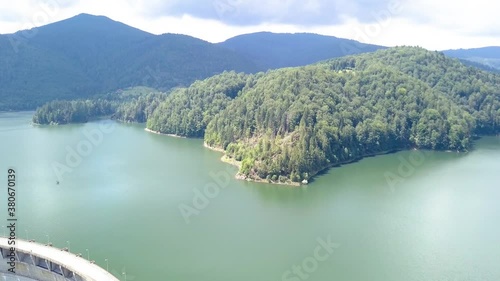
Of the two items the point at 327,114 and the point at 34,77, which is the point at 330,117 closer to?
the point at 327,114

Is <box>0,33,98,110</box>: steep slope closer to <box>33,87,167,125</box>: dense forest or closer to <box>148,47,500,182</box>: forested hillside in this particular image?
<box>33,87,167,125</box>: dense forest

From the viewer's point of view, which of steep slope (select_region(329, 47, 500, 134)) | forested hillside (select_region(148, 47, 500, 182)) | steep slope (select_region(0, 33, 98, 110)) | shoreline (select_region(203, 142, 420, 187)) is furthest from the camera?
steep slope (select_region(0, 33, 98, 110))

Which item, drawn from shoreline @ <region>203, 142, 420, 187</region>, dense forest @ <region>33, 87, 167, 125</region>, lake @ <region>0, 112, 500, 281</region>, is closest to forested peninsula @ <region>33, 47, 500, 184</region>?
shoreline @ <region>203, 142, 420, 187</region>

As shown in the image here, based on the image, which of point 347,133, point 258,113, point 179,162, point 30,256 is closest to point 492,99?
point 347,133

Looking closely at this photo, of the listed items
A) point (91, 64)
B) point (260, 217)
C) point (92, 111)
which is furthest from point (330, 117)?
point (91, 64)

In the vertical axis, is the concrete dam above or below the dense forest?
above
